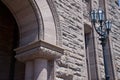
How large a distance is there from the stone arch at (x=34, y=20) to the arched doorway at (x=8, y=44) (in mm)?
1207

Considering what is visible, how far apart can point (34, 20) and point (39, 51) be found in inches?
27.4

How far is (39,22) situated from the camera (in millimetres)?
4168

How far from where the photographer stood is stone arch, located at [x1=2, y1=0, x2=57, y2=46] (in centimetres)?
414

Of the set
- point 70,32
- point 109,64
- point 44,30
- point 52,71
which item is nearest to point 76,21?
point 70,32

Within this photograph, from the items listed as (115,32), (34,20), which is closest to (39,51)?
(34,20)

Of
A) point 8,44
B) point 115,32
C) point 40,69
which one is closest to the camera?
point 40,69

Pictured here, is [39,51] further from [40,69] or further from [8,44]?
[8,44]

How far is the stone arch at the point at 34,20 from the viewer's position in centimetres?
414

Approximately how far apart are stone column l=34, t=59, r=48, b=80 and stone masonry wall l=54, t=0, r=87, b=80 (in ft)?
1.23

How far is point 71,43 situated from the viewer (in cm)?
481

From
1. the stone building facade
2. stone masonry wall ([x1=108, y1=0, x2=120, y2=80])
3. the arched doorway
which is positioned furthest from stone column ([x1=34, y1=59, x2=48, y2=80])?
stone masonry wall ([x1=108, y1=0, x2=120, y2=80])

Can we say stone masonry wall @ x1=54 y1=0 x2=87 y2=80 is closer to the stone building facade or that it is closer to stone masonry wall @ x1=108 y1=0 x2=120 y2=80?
the stone building facade

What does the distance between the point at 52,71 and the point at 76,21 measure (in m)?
1.72

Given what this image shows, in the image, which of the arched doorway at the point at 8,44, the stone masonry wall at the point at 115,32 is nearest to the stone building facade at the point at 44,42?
the arched doorway at the point at 8,44
